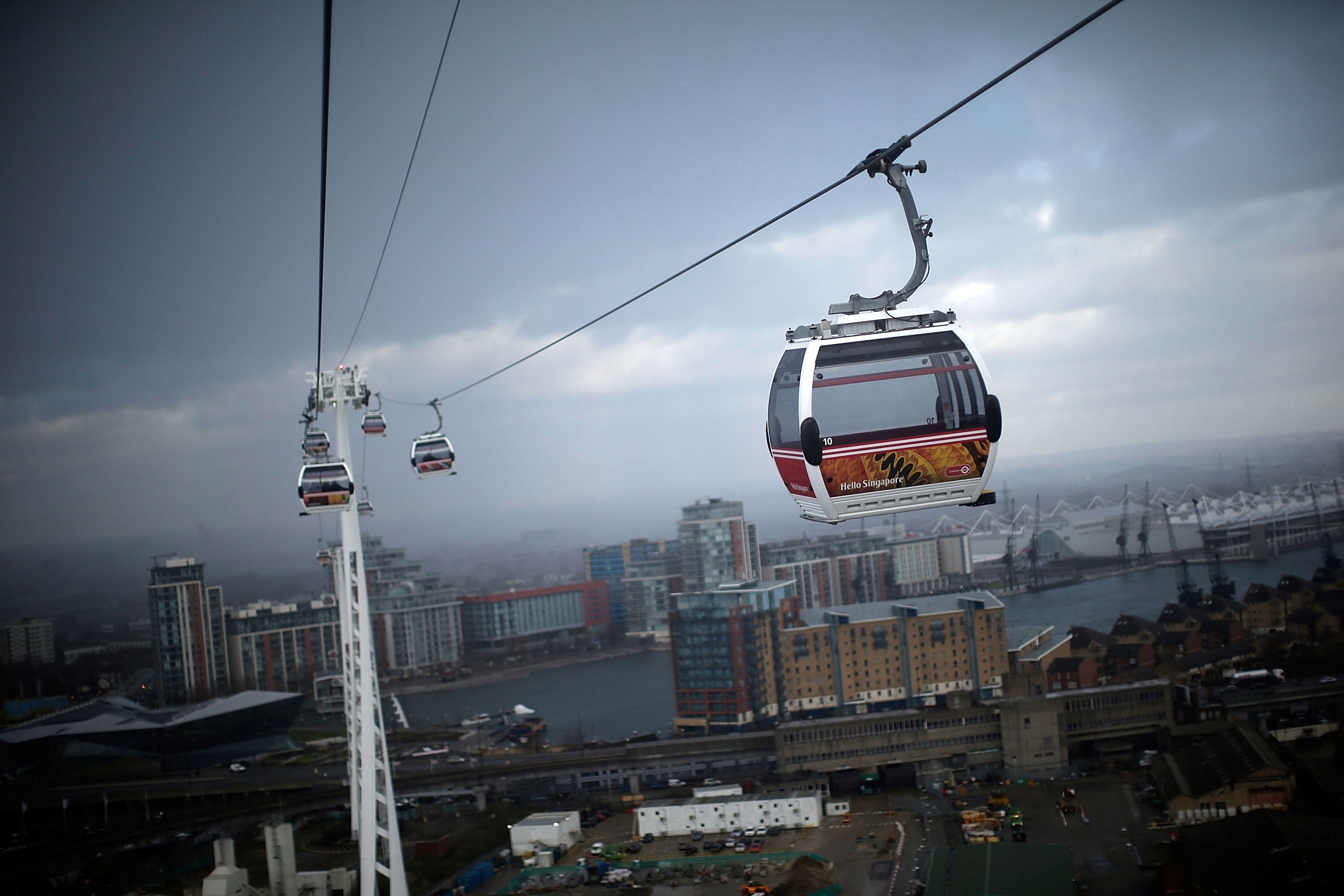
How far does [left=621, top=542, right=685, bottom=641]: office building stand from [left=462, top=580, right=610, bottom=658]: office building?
898 mm

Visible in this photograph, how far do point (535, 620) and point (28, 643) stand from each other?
9995mm

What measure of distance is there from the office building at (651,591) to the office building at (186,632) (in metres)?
8.28

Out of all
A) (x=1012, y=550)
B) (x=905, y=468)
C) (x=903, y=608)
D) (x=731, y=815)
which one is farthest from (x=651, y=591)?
(x=905, y=468)

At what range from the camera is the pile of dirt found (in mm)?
6035

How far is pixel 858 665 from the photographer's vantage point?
434 inches

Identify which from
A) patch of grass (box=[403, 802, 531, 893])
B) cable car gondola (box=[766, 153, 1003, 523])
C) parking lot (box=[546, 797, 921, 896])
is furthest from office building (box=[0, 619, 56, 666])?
cable car gondola (box=[766, 153, 1003, 523])

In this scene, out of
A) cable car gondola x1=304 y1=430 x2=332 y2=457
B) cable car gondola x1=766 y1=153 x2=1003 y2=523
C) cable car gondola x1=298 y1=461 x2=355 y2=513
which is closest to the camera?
cable car gondola x1=766 y1=153 x2=1003 y2=523

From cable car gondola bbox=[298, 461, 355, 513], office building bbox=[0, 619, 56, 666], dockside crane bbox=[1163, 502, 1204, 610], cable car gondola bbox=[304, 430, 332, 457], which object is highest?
cable car gondola bbox=[304, 430, 332, 457]

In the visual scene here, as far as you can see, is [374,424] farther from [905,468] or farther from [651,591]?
[651,591]

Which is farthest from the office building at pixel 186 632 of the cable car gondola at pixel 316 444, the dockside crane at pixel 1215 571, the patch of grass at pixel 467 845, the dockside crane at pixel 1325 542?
the dockside crane at pixel 1325 542

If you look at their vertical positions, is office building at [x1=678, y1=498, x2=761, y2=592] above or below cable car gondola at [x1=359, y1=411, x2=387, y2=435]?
below

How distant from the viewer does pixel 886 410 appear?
1.92 m

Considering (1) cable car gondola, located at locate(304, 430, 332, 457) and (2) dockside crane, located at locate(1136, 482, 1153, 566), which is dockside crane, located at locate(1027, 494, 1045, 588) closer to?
(2) dockside crane, located at locate(1136, 482, 1153, 566)

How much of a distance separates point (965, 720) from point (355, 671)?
6.71 metres
